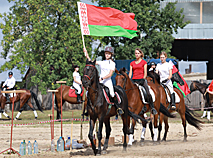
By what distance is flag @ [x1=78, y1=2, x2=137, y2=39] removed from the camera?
11.6 metres

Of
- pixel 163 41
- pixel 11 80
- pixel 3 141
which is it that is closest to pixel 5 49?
pixel 11 80

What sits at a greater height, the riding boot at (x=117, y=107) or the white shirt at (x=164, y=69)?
the white shirt at (x=164, y=69)

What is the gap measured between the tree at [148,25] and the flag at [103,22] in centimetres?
1730

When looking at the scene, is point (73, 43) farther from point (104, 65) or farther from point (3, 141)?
point (104, 65)

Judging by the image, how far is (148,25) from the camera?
102 ft

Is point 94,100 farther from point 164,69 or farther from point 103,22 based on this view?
point 164,69

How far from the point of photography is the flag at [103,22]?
37.9ft

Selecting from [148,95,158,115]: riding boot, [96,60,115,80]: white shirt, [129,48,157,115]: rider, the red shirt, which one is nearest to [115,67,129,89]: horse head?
[129,48,157,115]: rider

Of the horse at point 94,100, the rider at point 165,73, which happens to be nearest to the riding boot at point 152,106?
the rider at point 165,73

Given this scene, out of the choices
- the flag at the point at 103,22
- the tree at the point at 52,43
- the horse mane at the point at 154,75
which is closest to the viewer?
the flag at the point at 103,22

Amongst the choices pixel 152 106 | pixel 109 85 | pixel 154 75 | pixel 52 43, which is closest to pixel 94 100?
pixel 109 85

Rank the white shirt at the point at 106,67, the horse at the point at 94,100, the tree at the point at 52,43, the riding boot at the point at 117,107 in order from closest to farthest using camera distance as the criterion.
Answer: the horse at the point at 94,100 < the white shirt at the point at 106,67 < the riding boot at the point at 117,107 < the tree at the point at 52,43

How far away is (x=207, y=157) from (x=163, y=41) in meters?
22.5

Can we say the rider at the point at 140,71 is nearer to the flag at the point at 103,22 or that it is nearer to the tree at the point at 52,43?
the flag at the point at 103,22
